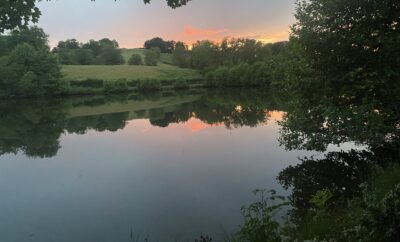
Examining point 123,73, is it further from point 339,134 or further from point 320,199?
point 320,199

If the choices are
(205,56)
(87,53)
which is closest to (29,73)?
(87,53)

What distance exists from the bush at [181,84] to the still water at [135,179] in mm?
72863

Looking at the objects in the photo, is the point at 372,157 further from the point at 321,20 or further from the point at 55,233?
the point at 55,233

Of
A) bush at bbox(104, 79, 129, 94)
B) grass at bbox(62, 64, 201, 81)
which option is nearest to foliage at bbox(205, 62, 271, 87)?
grass at bbox(62, 64, 201, 81)

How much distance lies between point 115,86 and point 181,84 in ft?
66.7

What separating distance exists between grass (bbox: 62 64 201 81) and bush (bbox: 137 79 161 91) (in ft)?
12.7

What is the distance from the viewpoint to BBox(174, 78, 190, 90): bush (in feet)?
358

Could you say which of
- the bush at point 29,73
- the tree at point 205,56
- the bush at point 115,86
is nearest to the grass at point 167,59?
the tree at point 205,56

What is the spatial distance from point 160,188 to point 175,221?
4177 millimetres

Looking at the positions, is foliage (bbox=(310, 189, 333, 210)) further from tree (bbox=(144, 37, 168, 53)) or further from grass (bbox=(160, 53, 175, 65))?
tree (bbox=(144, 37, 168, 53))

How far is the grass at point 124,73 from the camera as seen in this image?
352 ft

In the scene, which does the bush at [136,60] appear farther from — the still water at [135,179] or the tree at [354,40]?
the tree at [354,40]

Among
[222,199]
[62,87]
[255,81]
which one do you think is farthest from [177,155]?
[255,81]

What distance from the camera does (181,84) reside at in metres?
110
